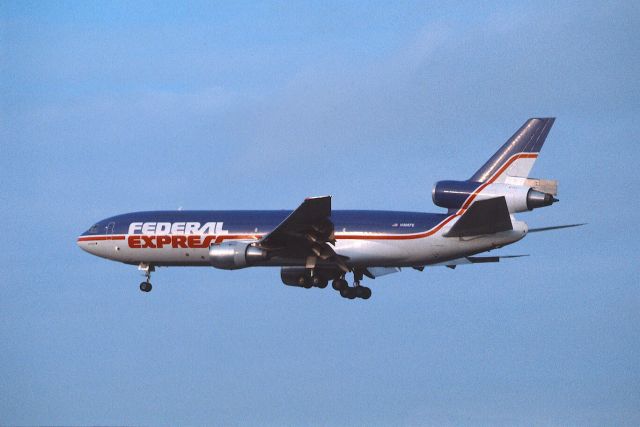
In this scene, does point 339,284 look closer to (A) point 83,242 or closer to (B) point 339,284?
(B) point 339,284

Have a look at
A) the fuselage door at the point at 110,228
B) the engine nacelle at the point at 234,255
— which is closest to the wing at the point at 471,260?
the engine nacelle at the point at 234,255

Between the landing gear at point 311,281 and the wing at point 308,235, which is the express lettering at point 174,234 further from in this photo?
the landing gear at point 311,281

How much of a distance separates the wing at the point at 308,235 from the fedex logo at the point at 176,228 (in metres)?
4.40

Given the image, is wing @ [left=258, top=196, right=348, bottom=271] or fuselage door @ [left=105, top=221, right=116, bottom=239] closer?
wing @ [left=258, top=196, right=348, bottom=271]

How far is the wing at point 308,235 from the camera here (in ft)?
192

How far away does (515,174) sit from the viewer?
60.7 metres

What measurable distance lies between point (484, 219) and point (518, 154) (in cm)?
576

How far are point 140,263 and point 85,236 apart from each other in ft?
14.7

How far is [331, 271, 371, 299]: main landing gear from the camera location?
6638cm

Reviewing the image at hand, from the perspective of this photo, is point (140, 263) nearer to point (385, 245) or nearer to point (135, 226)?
point (135, 226)

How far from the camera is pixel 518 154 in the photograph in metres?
61.1

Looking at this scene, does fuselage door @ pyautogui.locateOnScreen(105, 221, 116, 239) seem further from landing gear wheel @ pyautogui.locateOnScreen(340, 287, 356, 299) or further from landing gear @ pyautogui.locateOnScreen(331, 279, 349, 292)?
landing gear wheel @ pyautogui.locateOnScreen(340, 287, 356, 299)

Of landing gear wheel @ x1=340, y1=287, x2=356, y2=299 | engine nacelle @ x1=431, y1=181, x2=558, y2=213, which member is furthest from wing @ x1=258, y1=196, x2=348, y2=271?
engine nacelle @ x1=431, y1=181, x2=558, y2=213

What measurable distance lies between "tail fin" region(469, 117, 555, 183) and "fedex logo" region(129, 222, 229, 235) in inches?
583
